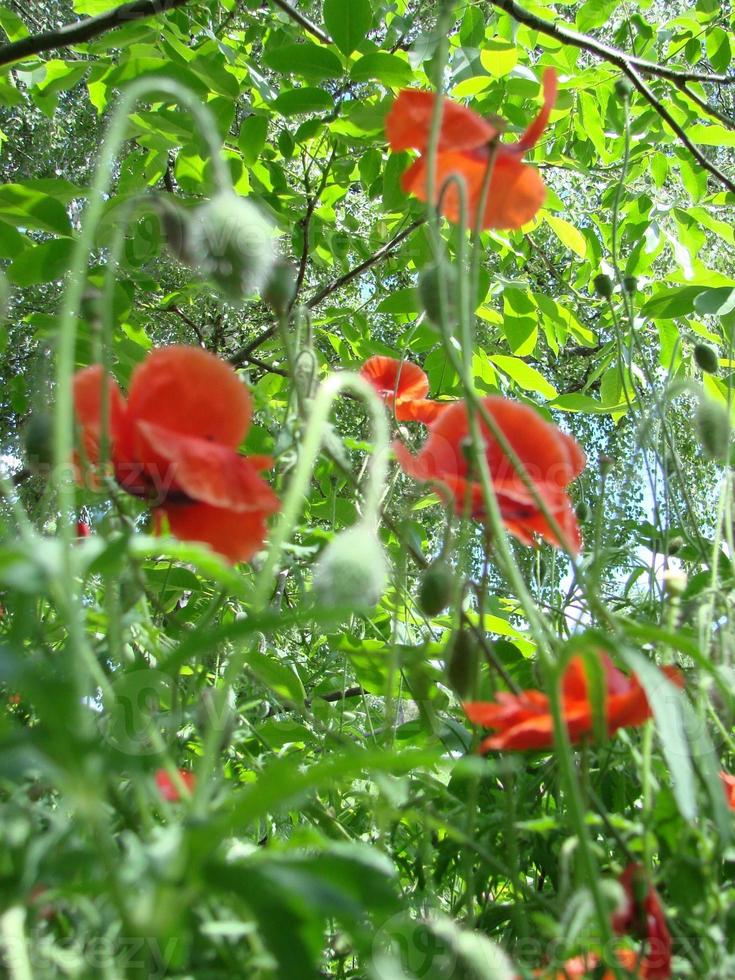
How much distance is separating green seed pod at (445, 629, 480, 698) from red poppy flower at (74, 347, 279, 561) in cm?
12

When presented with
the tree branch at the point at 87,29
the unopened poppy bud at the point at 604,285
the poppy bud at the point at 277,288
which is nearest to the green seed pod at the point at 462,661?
the poppy bud at the point at 277,288

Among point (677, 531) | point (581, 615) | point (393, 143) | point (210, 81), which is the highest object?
point (210, 81)

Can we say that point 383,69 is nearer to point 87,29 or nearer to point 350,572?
point 87,29

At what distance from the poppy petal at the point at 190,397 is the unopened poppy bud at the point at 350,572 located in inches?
4.6

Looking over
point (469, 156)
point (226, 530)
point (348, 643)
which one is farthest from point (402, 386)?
point (226, 530)

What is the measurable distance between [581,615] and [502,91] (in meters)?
0.93

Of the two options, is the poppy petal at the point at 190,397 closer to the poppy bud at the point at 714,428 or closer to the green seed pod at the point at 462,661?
the green seed pod at the point at 462,661

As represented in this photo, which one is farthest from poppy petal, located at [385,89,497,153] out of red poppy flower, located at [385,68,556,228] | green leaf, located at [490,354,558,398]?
green leaf, located at [490,354,558,398]

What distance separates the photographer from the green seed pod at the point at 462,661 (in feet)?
1.74

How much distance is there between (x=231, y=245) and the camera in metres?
0.55

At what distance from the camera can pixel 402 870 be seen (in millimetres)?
821

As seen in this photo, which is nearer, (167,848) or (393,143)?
(167,848)

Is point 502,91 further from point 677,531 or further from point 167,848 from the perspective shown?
point 167,848

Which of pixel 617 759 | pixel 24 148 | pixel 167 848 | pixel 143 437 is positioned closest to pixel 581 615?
pixel 617 759
